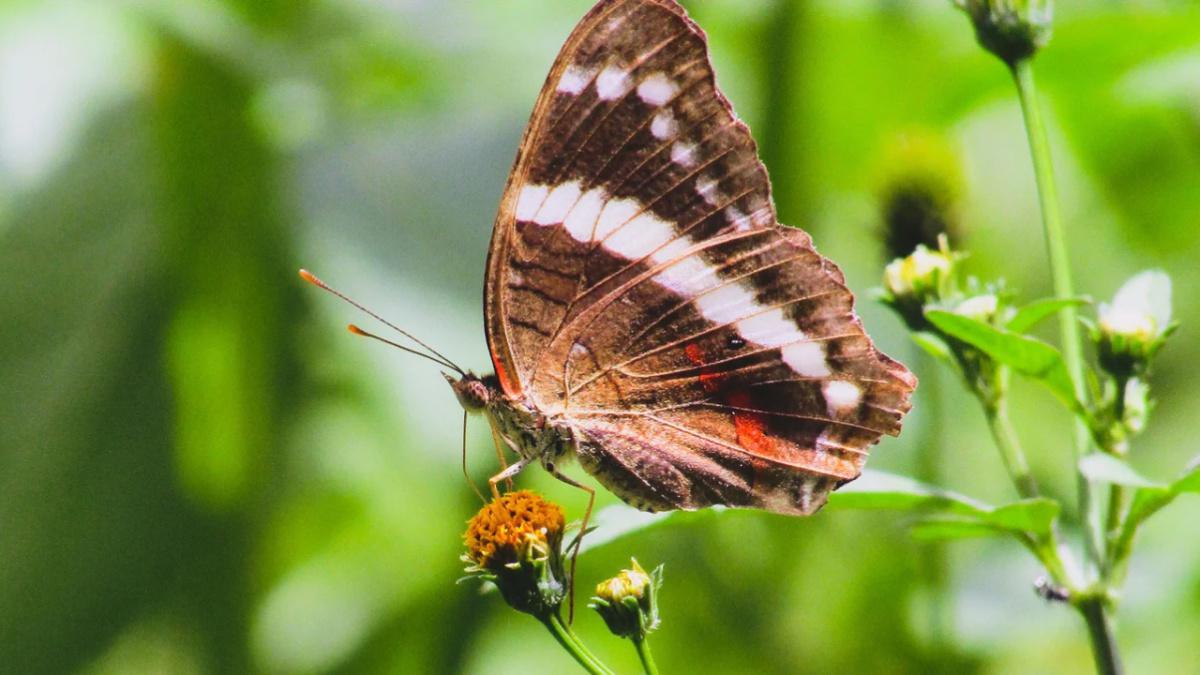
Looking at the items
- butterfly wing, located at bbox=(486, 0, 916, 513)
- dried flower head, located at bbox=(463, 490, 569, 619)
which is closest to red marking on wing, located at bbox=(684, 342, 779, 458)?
butterfly wing, located at bbox=(486, 0, 916, 513)

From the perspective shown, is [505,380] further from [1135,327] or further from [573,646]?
[1135,327]

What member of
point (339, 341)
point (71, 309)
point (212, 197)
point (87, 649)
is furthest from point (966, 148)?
point (87, 649)

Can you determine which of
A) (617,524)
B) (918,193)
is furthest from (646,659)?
(918,193)

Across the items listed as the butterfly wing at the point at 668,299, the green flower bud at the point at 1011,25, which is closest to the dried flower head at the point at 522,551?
the butterfly wing at the point at 668,299

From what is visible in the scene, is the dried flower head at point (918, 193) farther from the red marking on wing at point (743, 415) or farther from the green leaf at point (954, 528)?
the green leaf at point (954, 528)

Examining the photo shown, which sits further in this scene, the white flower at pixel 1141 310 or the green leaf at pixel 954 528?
the white flower at pixel 1141 310
